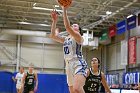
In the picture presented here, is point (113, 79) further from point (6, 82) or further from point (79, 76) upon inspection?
point (79, 76)

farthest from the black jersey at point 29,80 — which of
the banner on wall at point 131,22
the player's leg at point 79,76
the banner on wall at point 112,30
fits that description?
the banner on wall at point 112,30

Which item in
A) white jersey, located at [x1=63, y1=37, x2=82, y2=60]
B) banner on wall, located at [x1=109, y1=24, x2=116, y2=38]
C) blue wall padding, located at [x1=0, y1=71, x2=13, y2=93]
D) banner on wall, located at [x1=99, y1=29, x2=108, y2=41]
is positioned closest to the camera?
white jersey, located at [x1=63, y1=37, x2=82, y2=60]

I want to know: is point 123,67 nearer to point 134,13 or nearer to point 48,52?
point 134,13

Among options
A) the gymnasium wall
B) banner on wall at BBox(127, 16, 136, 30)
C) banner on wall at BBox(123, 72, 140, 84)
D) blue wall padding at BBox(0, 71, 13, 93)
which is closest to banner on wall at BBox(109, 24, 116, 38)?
banner on wall at BBox(127, 16, 136, 30)

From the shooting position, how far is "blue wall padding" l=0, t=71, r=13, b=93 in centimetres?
1908

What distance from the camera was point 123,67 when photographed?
72.6 feet

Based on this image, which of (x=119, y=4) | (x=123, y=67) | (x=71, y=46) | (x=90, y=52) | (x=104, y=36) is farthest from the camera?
(x=90, y=52)

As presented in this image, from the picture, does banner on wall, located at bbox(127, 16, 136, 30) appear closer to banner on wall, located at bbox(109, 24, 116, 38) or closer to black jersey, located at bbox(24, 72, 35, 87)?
banner on wall, located at bbox(109, 24, 116, 38)

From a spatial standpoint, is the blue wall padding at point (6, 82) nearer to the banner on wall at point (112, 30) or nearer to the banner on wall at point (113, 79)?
the banner on wall at point (113, 79)

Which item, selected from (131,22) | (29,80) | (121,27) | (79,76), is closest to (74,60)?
(79,76)

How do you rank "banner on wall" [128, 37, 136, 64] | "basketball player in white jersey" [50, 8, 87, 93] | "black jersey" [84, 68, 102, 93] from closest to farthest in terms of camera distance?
"basketball player in white jersey" [50, 8, 87, 93] → "black jersey" [84, 68, 102, 93] → "banner on wall" [128, 37, 136, 64]

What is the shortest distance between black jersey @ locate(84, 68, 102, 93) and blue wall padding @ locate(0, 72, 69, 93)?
1362cm

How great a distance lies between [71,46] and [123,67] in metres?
17.6

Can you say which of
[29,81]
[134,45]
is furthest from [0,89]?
[134,45]
